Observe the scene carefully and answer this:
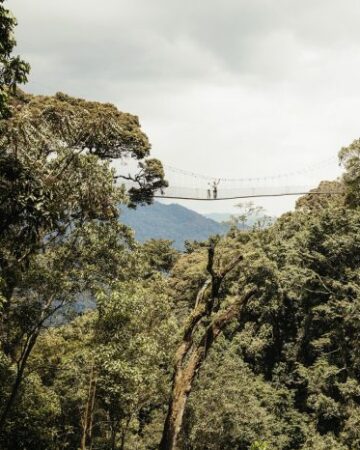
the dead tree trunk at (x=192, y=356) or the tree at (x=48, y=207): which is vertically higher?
the tree at (x=48, y=207)

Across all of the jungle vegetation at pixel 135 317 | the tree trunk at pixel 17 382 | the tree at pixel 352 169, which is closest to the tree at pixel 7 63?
the jungle vegetation at pixel 135 317

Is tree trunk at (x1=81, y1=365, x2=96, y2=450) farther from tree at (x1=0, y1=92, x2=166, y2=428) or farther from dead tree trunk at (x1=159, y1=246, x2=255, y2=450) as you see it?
dead tree trunk at (x1=159, y1=246, x2=255, y2=450)

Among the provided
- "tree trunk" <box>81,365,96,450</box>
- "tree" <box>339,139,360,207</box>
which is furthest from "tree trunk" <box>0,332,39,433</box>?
"tree" <box>339,139,360,207</box>

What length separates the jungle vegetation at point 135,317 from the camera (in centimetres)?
923

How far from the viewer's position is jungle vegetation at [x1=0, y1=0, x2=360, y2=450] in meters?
9.23

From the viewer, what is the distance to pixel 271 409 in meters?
23.3

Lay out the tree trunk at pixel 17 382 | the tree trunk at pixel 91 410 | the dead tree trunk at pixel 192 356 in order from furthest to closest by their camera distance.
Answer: the tree trunk at pixel 91 410, the dead tree trunk at pixel 192 356, the tree trunk at pixel 17 382

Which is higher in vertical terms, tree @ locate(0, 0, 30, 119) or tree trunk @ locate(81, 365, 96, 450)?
tree @ locate(0, 0, 30, 119)


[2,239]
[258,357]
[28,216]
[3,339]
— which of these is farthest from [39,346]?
[258,357]

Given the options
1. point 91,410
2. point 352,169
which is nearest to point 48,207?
point 91,410

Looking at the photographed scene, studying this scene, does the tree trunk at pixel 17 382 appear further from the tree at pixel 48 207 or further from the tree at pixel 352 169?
the tree at pixel 352 169

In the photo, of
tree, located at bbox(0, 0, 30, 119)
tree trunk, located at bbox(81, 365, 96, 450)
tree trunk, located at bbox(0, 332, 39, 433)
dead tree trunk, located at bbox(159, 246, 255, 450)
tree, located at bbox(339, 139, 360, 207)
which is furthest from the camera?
tree, located at bbox(339, 139, 360, 207)

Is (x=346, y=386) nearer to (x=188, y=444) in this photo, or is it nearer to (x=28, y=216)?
(x=188, y=444)

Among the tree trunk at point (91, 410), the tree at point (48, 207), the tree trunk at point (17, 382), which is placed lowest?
the tree trunk at point (91, 410)
